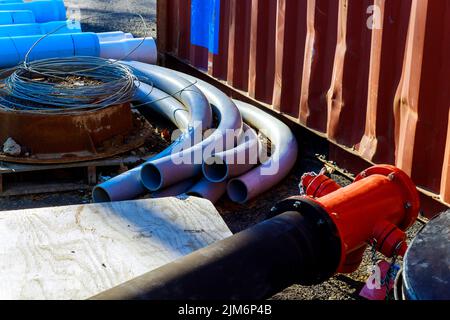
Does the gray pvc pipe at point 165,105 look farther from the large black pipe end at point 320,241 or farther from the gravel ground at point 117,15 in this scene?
the gravel ground at point 117,15

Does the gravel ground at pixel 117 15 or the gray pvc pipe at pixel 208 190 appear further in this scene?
the gravel ground at pixel 117 15

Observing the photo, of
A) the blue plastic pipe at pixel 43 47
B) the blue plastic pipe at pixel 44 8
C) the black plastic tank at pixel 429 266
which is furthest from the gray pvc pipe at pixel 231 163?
the blue plastic pipe at pixel 44 8

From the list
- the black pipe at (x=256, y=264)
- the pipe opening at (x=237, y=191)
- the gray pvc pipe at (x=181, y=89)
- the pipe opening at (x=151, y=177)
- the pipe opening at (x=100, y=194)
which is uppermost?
the black pipe at (x=256, y=264)

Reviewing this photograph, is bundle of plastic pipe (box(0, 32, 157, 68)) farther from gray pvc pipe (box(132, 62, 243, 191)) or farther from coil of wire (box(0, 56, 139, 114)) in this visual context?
gray pvc pipe (box(132, 62, 243, 191))

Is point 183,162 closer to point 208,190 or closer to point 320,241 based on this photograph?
point 208,190

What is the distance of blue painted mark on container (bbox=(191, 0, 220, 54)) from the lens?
675 centimetres

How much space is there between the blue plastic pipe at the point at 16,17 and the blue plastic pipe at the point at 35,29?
18.5 inches

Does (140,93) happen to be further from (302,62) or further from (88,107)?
(302,62)

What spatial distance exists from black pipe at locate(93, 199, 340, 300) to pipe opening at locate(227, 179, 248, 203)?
232cm

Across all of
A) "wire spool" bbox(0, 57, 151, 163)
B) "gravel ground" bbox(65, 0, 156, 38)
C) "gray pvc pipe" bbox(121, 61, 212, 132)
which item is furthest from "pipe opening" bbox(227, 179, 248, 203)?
"gravel ground" bbox(65, 0, 156, 38)

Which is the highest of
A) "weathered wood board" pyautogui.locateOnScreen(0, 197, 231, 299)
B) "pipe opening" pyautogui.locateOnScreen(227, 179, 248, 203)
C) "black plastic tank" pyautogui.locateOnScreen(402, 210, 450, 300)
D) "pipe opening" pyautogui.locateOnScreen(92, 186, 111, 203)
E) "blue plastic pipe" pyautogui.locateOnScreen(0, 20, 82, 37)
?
"black plastic tank" pyautogui.locateOnScreen(402, 210, 450, 300)

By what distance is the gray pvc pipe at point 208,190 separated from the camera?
15.4 ft

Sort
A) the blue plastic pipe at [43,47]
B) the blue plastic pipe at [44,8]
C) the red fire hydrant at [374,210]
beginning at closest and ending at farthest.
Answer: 1. the red fire hydrant at [374,210]
2. the blue plastic pipe at [43,47]
3. the blue plastic pipe at [44,8]

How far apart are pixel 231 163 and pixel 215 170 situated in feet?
0.59
